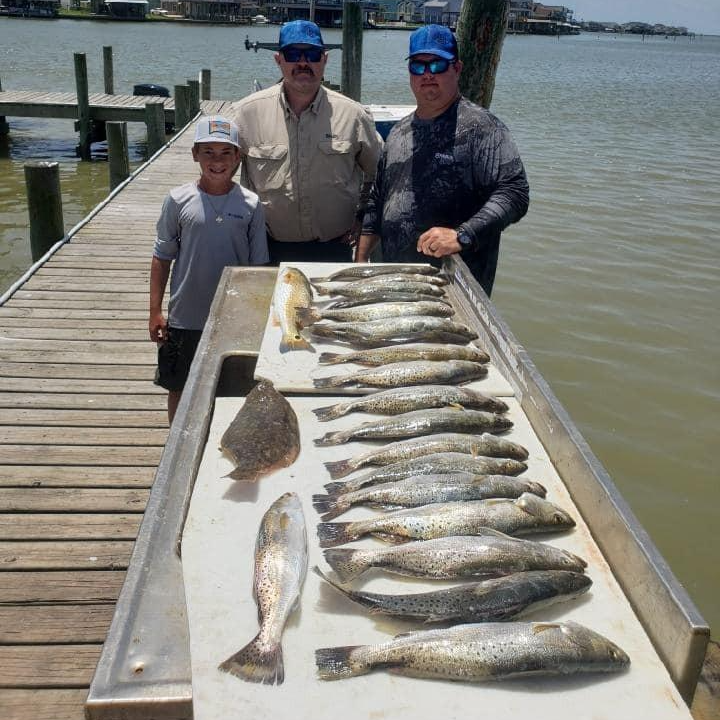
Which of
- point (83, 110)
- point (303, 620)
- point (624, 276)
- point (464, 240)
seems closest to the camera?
point (303, 620)

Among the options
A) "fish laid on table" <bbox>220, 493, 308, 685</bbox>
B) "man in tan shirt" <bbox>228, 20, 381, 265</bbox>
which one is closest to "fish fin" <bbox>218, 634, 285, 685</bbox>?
"fish laid on table" <bbox>220, 493, 308, 685</bbox>

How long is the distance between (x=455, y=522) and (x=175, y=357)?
111 inches

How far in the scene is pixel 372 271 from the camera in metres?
4.00

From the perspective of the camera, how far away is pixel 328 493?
90.0 inches

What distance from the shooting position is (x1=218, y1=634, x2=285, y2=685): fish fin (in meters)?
1.62

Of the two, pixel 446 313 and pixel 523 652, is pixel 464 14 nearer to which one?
pixel 446 313

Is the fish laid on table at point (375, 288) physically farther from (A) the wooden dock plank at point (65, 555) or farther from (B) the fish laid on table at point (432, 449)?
(A) the wooden dock plank at point (65, 555)

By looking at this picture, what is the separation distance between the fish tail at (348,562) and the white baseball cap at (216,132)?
8.49ft

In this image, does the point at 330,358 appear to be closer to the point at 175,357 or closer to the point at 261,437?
the point at 261,437

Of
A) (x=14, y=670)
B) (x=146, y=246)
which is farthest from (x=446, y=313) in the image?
(x=146, y=246)

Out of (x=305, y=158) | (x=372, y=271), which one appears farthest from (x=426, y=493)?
(x=305, y=158)

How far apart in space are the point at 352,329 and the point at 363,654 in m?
1.83

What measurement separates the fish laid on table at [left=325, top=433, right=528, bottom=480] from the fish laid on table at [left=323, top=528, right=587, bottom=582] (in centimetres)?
45

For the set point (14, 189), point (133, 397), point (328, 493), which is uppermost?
point (328, 493)
